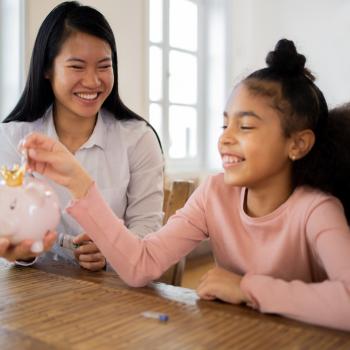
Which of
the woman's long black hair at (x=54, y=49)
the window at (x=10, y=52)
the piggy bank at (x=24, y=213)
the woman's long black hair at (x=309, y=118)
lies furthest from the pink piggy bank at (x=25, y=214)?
the window at (x=10, y=52)

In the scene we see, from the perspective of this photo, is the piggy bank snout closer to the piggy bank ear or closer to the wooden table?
the piggy bank ear

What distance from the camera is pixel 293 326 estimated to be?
80 centimetres

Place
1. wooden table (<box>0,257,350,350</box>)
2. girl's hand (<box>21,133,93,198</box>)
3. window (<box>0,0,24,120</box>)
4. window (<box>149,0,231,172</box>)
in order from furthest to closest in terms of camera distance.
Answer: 1. window (<box>149,0,231,172</box>)
2. window (<box>0,0,24,120</box>)
3. girl's hand (<box>21,133,93,198</box>)
4. wooden table (<box>0,257,350,350</box>)

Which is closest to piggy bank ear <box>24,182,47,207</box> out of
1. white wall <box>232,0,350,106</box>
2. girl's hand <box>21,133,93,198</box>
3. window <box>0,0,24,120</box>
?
girl's hand <box>21,133,93,198</box>

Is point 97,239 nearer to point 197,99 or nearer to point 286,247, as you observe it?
point 286,247

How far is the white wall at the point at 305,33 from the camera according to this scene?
4.60 m

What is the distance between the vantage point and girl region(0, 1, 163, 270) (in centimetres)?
148

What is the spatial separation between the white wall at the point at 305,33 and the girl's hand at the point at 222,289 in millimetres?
3735

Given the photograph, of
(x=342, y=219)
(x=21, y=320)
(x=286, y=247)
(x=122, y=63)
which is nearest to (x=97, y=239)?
(x=21, y=320)

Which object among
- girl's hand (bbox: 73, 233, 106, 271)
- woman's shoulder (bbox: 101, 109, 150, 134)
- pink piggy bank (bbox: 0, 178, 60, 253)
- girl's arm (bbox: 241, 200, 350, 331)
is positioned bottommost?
girl's hand (bbox: 73, 233, 106, 271)

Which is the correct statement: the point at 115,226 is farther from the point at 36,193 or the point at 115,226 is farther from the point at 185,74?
the point at 185,74

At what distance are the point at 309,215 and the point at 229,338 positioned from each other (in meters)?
0.38

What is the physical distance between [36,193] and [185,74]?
150 inches

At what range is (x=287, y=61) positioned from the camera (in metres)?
1.10
